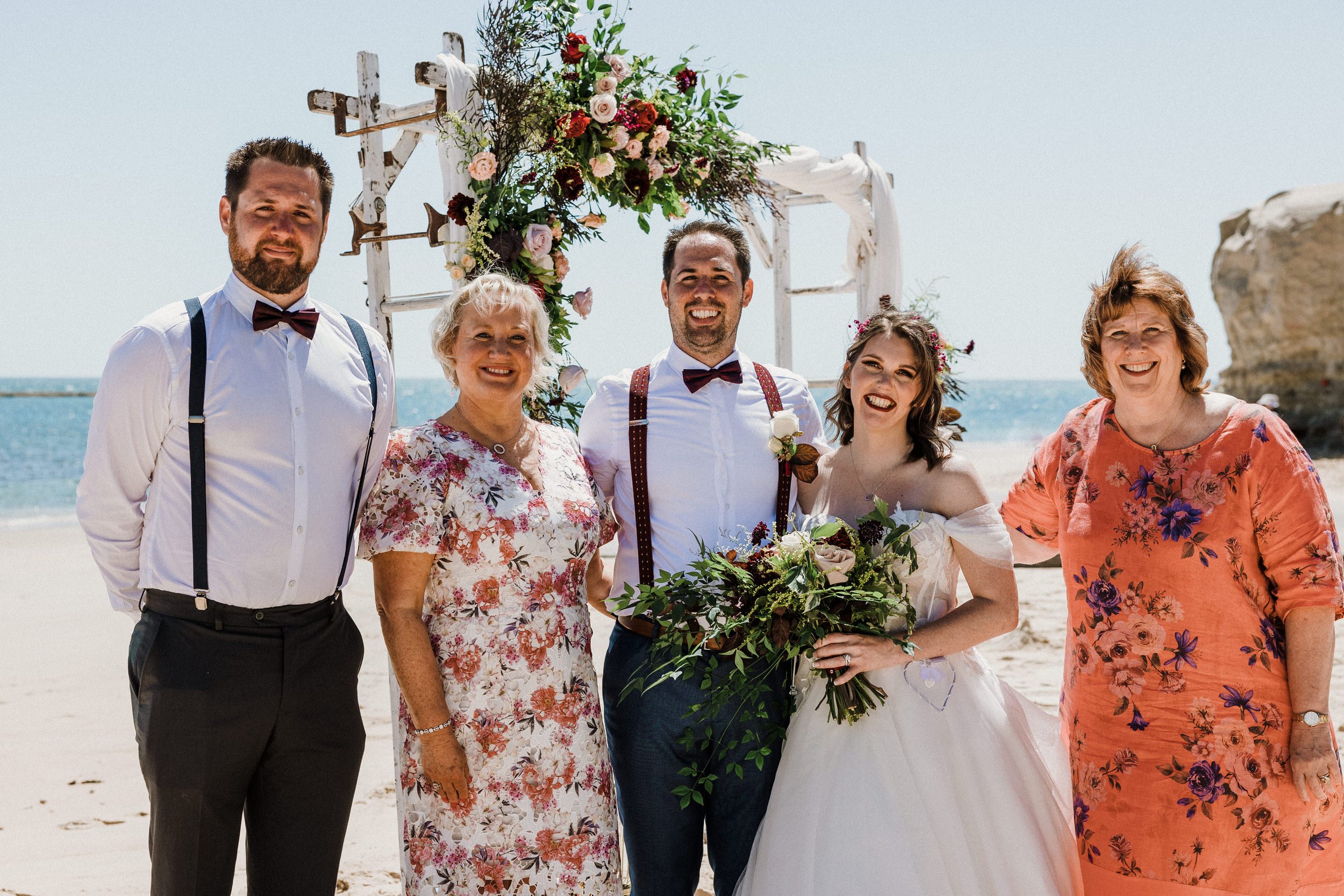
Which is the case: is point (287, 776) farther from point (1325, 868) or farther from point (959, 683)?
point (1325, 868)

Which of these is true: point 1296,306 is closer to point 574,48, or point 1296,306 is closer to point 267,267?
point 574,48

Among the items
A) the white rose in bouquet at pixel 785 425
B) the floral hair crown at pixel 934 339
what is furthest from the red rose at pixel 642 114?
the white rose in bouquet at pixel 785 425

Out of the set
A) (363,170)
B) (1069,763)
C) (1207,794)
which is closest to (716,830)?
Result: (1069,763)

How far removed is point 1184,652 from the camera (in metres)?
2.94

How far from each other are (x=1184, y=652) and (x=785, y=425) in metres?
1.34

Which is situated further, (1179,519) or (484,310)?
(484,310)

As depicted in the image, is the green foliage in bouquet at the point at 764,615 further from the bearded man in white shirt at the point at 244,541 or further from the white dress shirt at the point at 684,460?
the bearded man in white shirt at the point at 244,541

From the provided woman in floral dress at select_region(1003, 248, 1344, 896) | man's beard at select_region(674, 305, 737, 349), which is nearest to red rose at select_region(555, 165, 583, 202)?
man's beard at select_region(674, 305, 737, 349)

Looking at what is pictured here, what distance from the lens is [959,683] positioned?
3221 millimetres

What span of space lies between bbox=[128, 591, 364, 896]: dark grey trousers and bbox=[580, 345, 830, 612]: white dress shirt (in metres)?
1.00

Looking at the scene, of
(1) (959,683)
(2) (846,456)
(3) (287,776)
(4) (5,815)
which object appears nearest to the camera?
(3) (287,776)

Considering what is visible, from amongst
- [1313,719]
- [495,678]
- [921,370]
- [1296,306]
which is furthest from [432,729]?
[1296,306]

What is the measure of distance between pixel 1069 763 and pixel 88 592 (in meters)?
12.2

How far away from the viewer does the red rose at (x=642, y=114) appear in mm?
4043
